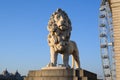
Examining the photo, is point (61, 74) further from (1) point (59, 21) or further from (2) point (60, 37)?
(1) point (59, 21)

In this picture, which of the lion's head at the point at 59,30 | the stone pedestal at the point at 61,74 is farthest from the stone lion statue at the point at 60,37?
the stone pedestal at the point at 61,74

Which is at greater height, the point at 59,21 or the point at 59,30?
the point at 59,21

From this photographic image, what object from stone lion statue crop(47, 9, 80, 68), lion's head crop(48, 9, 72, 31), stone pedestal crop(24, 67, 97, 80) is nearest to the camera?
stone pedestal crop(24, 67, 97, 80)

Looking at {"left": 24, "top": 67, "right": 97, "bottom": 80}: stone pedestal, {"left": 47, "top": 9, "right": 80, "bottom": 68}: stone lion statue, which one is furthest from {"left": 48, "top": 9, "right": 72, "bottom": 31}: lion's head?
{"left": 24, "top": 67, "right": 97, "bottom": 80}: stone pedestal

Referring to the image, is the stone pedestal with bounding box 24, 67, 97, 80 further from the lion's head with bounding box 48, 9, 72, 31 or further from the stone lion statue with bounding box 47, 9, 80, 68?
the lion's head with bounding box 48, 9, 72, 31

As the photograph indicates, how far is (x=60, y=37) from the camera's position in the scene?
1402cm

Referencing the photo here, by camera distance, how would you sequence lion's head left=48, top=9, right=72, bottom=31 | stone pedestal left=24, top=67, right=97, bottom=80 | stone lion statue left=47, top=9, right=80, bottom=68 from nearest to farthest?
stone pedestal left=24, top=67, right=97, bottom=80
stone lion statue left=47, top=9, right=80, bottom=68
lion's head left=48, top=9, right=72, bottom=31

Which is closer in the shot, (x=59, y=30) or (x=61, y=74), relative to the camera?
(x=61, y=74)

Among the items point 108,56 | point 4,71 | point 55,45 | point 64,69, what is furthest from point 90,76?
point 4,71

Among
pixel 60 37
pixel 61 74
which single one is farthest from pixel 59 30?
pixel 61 74

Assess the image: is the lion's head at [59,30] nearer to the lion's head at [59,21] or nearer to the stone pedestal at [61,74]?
the lion's head at [59,21]

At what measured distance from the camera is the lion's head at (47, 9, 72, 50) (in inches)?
548

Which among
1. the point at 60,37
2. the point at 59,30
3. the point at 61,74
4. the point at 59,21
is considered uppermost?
the point at 59,21

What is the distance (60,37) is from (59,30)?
1.24ft
